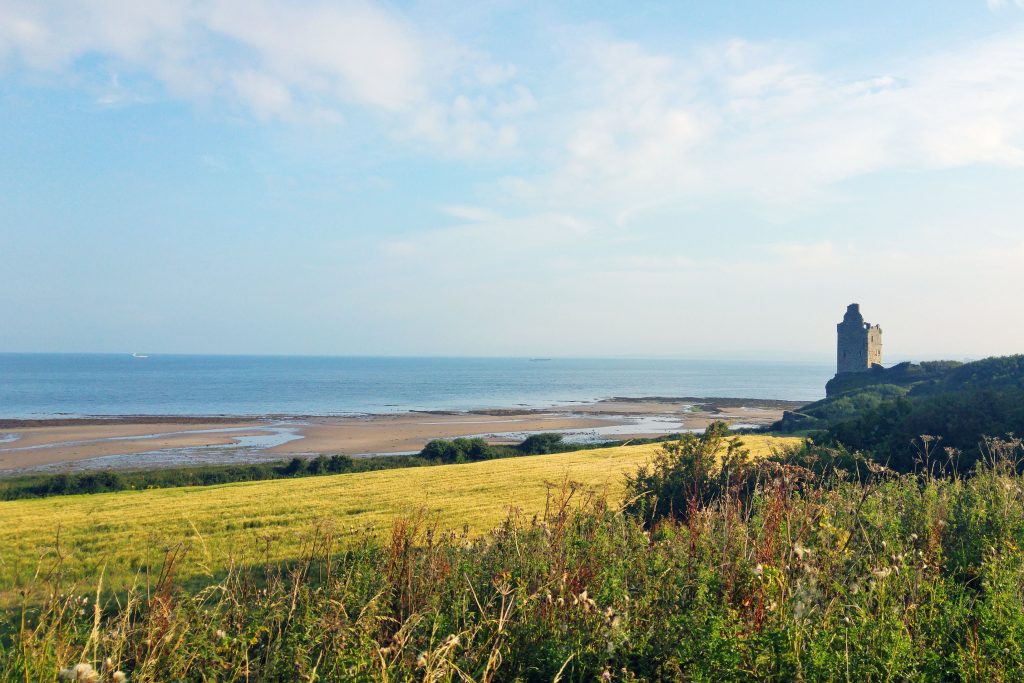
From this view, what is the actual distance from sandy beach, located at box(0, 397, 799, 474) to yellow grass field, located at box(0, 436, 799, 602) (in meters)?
21.4

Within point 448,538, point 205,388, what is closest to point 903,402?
point 448,538

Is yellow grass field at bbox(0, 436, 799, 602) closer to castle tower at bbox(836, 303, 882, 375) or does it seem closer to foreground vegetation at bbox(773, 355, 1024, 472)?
foreground vegetation at bbox(773, 355, 1024, 472)

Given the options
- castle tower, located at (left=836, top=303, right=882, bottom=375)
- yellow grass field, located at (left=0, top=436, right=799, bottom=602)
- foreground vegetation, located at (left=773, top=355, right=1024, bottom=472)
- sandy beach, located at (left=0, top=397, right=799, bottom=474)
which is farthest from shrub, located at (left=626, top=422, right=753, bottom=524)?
castle tower, located at (left=836, top=303, right=882, bottom=375)

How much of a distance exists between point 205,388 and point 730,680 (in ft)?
386

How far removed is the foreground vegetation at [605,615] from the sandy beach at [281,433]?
118ft

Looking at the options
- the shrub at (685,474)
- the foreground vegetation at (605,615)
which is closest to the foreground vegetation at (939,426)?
the shrub at (685,474)

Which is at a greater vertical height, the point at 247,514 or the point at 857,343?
the point at 857,343

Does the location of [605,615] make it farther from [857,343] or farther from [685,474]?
[857,343]

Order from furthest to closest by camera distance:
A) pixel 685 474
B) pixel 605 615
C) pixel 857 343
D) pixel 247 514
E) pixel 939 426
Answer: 1. pixel 857 343
2. pixel 247 514
3. pixel 939 426
4. pixel 685 474
5. pixel 605 615

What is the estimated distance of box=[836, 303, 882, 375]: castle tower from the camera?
233 ft

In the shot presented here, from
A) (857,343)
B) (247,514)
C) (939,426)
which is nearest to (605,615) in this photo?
(247,514)

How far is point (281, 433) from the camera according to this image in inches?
2066

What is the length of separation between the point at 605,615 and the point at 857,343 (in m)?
76.6

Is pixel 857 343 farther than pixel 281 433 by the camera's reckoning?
Yes
